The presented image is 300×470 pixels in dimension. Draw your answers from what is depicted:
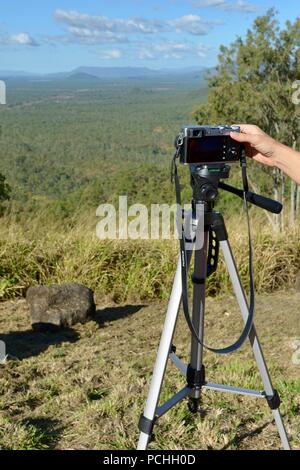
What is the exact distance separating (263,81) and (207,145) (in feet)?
49.1

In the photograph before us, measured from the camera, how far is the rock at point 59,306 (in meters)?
4.11

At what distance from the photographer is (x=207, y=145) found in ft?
6.20

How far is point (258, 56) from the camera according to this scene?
15500 millimetres

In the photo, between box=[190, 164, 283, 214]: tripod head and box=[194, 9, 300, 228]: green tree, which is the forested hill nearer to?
box=[194, 9, 300, 228]: green tree

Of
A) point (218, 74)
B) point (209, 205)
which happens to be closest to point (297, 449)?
point (209, 205)

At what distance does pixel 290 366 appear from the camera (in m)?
3.46

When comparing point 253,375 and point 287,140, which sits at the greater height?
point 287,140

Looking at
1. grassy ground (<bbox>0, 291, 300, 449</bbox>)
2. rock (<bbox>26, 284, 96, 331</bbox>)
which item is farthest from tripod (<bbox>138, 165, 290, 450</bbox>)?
rock (<bbox>26, 284, 96, 331</bbox>)

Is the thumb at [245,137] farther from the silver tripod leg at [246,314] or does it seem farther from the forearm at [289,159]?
the silver tripod leg at [246,314]

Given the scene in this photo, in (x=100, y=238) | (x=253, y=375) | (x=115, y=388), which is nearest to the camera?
(x=115, y=388)

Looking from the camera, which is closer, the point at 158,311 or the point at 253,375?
the point at 253,375

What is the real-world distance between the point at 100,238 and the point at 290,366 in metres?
2.49

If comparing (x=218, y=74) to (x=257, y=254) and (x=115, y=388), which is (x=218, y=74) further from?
(x=115, y=388)
